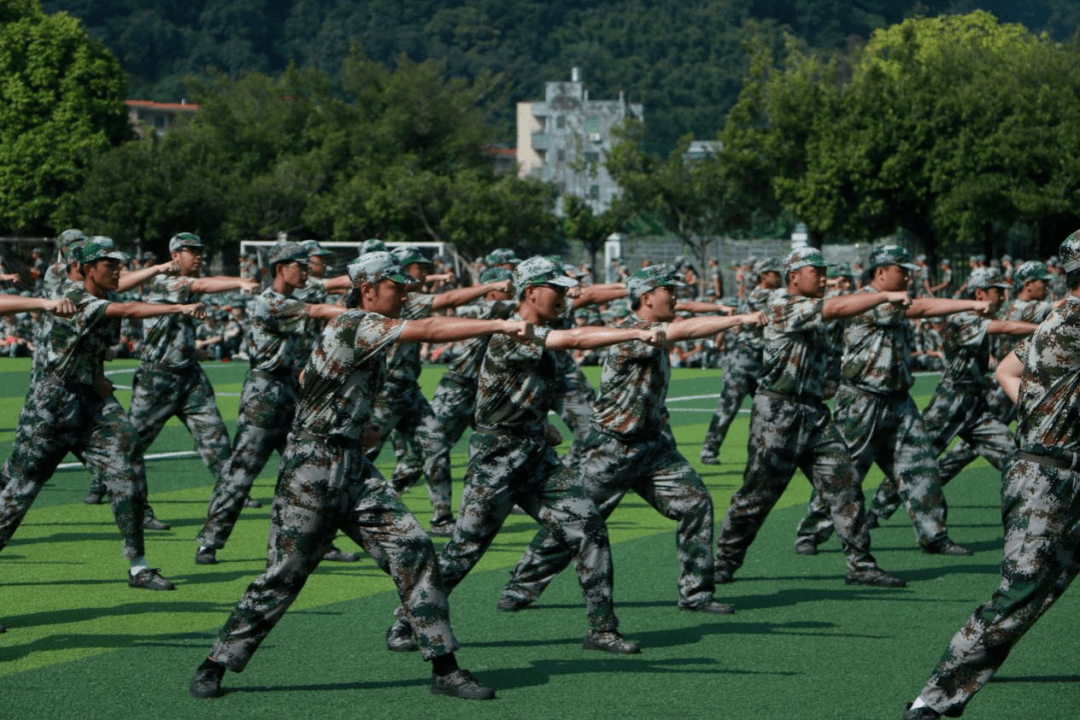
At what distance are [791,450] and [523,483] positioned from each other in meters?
2.45

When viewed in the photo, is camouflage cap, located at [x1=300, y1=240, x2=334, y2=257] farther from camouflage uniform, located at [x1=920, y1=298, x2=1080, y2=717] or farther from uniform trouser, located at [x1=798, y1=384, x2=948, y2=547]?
camouflage uniform, located at [x1=920, y1=298, x2=1080, y2=717]

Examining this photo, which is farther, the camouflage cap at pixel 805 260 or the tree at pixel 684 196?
the tree at pixel 684 196

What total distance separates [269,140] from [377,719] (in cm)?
6235

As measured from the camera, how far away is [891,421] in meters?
11.6

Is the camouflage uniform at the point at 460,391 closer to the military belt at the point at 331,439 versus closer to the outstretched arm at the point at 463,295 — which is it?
the outstretched arm at the point at 463,295

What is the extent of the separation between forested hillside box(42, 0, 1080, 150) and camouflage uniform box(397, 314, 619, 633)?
406ft

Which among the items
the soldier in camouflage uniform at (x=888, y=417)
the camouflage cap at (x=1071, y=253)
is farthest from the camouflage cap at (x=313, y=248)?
the camouflage cap at (x=1071, y=253)

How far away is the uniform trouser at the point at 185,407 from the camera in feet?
44.1

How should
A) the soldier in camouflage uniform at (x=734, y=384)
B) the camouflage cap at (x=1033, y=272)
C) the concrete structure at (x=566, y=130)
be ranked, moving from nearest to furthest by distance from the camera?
1. the camouflage cap at (x=1033, y=272)
2. the soldier in camouflage uniform at (x=734, y=384)
3. the concrete structure at (x=566, y=130)

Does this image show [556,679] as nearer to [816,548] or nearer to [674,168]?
[816,548]

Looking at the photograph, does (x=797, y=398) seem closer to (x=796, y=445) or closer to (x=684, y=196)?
(x=796, y=445)

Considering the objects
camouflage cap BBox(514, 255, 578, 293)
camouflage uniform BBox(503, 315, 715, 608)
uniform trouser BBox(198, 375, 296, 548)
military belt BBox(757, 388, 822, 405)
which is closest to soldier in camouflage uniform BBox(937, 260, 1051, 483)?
military belt BBox(757, 388, 822, 405)

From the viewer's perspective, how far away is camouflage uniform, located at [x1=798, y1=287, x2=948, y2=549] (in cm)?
1157

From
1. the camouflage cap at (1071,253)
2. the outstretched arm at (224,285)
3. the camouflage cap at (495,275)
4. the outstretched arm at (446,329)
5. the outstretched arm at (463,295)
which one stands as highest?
the camouflage cap at (1071,253)
